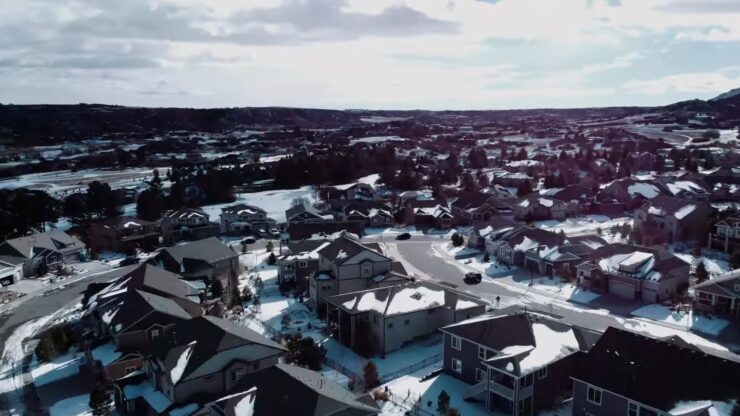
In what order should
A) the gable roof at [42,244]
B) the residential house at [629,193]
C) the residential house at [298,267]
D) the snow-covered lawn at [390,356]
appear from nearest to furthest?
the snow-covered lawn at [390,356], the residential house at [298,267], the gable roof at [42,244], the residential house at [629,193]

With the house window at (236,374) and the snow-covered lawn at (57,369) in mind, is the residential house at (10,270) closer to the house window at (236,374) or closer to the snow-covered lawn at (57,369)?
the snow-covered lawn at (57,369)

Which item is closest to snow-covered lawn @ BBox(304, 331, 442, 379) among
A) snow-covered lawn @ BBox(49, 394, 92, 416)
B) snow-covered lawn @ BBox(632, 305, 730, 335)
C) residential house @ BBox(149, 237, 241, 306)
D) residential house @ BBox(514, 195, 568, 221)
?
snow-covered lawn @ BBox(49, 394, 92, 416)

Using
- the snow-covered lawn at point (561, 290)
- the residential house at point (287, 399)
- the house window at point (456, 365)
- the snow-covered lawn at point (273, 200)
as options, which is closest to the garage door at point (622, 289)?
the snow-covered lawn at point (561, 290)

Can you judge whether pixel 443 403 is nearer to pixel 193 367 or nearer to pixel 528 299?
pixel 193 367

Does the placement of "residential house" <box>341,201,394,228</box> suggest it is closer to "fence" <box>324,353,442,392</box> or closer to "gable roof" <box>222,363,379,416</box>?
"fence" <box>324,353,442,392</box>

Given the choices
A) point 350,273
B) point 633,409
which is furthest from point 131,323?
point 633,409

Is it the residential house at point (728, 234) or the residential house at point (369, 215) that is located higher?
the residential house at point (728, 234)
